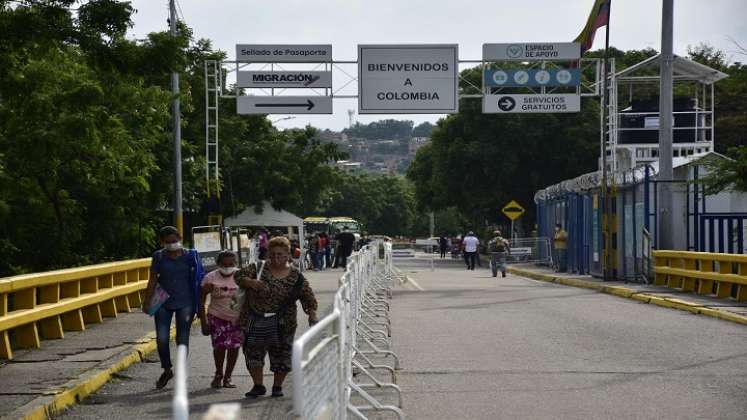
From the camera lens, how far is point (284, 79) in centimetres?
3347

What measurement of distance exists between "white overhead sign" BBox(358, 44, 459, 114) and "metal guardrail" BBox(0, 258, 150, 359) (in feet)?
40.9

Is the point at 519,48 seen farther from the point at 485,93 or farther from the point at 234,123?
the point at 234,123

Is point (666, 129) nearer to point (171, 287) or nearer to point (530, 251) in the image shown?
point (171, 287)

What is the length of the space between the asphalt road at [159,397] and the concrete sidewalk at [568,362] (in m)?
1.23

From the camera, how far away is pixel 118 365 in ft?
42.6

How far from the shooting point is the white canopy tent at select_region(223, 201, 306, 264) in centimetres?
5028

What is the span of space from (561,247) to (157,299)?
30.0 meters

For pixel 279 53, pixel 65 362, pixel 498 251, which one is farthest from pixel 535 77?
pixel 65 362

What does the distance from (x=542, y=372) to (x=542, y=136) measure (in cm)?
5193

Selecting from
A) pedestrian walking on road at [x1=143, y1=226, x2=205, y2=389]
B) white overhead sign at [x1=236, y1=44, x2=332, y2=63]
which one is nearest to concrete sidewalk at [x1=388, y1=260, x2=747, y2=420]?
pedestrian walking on road at [x1=143, y1=226, x2=205, y2=389]

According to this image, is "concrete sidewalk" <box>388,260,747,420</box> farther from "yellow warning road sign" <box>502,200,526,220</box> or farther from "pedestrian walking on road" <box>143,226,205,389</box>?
"yellow warning road sign" <box>502,200,526,220</box>

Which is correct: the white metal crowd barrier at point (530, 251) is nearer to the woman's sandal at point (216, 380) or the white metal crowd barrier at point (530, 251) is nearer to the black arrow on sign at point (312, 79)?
the black arrow on sign at point (312, 79)

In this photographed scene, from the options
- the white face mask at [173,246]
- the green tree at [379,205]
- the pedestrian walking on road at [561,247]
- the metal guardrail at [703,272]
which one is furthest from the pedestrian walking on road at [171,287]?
the green tree at [379,205]

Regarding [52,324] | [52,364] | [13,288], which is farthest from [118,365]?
[52,324]
